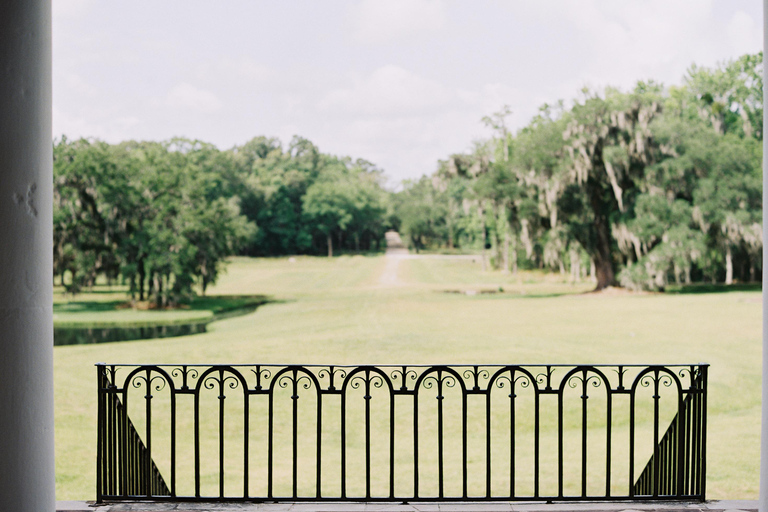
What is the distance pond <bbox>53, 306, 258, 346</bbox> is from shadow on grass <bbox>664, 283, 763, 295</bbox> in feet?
73.9

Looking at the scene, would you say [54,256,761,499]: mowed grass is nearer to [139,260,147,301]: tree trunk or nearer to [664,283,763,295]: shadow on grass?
[664,283,763,295]: shadow on grass

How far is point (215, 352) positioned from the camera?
23859 millimetres

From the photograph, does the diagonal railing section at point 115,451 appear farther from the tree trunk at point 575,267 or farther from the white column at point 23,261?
the tree trunk at point 575,267

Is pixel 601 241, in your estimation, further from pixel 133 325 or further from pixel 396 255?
pixel 133 325

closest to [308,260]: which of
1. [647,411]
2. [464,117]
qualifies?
[464,117]

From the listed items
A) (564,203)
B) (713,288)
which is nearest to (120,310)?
(564,203)

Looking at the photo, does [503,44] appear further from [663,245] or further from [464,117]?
[663,245]

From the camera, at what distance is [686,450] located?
397 centimetres

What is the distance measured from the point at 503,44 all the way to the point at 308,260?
25128mm

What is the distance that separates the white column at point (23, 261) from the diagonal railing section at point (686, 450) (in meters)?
3.13

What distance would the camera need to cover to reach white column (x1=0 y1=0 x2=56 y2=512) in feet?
7.75

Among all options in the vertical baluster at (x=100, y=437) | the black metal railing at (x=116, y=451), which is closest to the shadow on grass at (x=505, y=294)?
the black metal railing at (x=116, y=451)

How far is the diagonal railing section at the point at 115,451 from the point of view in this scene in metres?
3.83

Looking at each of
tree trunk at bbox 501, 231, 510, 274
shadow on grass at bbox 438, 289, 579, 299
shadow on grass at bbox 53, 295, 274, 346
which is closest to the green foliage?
shadow on grass at bbox 53, 295, 274, 346
